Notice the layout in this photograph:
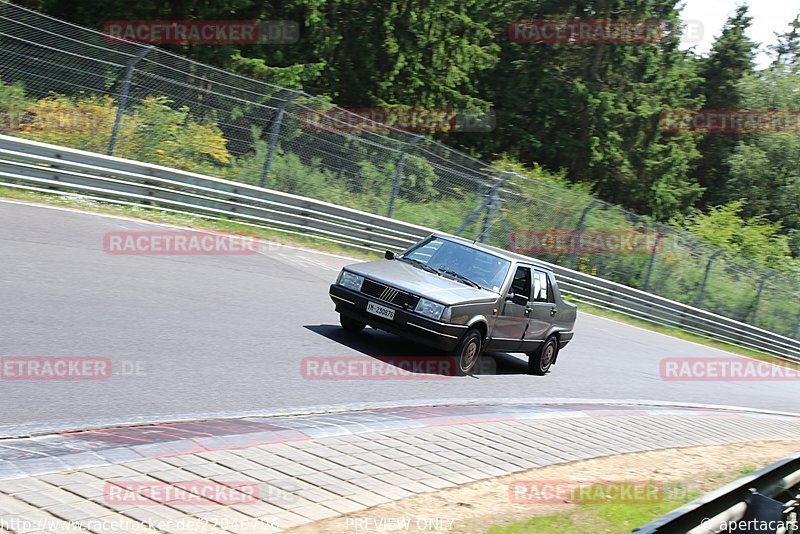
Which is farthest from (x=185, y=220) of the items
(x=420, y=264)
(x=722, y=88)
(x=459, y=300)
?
(x=722, y=88)

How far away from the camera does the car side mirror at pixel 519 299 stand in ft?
39.1

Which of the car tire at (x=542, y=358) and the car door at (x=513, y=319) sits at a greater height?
the car door at (x=513, y=319)

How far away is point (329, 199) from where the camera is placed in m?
20.5

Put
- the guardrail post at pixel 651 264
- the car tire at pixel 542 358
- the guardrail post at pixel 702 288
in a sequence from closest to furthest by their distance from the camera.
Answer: the car tire at pixel 542 358 → the guardrail post at pixel 651 264 → the guardrail post at pixel 702 288

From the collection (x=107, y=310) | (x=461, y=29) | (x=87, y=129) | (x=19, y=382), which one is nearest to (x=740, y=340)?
(x=461, y=29)

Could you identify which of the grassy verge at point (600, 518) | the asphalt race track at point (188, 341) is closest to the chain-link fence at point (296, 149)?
the asphalt race track at point (188, 341)

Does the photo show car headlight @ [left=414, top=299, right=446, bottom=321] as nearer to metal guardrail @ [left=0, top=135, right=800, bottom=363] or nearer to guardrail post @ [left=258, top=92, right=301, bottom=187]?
metal guardrail @ [left=0, top=135, right=800, bottom=363]

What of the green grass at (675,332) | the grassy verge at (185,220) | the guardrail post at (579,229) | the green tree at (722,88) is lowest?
the green grass at (675,332)

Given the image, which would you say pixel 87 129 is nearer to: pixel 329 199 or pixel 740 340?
pixel 329 199

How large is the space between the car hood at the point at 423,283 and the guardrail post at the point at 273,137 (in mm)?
7529

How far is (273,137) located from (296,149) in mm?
919

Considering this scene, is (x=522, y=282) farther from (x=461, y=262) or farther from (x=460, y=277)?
(x=460, y=277)

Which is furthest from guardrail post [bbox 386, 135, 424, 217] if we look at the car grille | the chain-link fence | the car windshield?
the car grille

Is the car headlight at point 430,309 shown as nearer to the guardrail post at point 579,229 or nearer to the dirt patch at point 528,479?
the dirt patch at point 528,479
